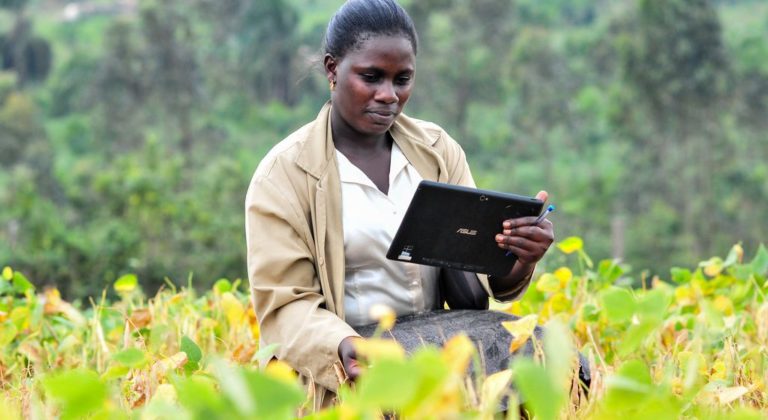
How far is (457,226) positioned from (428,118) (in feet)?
79.2

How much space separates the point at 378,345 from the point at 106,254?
11.6m

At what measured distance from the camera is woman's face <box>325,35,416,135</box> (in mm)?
2229

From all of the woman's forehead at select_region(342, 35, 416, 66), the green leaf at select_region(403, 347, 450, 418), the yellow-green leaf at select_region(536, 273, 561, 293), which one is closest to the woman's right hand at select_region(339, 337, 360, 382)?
the woman's forehead at select_region(342, 35, 416, 66)

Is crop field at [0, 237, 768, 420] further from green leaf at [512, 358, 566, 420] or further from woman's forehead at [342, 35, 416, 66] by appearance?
woman's forehead at [342, 35, 416, 66]

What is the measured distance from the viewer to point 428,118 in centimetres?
2620

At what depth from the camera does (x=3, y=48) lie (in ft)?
113

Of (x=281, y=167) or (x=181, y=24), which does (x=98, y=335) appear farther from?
(x=181, y=24)

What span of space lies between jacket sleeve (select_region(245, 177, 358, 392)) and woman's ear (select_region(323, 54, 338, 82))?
0.27 meters

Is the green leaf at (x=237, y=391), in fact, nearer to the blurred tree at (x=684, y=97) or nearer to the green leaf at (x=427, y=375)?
the green leaf at (x=427, y=375)

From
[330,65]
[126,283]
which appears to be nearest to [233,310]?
[126,283]

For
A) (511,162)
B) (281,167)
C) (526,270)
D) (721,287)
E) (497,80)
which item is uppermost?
(281,167)

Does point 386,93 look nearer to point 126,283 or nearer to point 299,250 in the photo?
point 299,250

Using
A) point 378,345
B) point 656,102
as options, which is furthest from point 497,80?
point 378,345

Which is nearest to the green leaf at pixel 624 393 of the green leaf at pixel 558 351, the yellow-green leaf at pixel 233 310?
the green leaf at pixel 558 351
